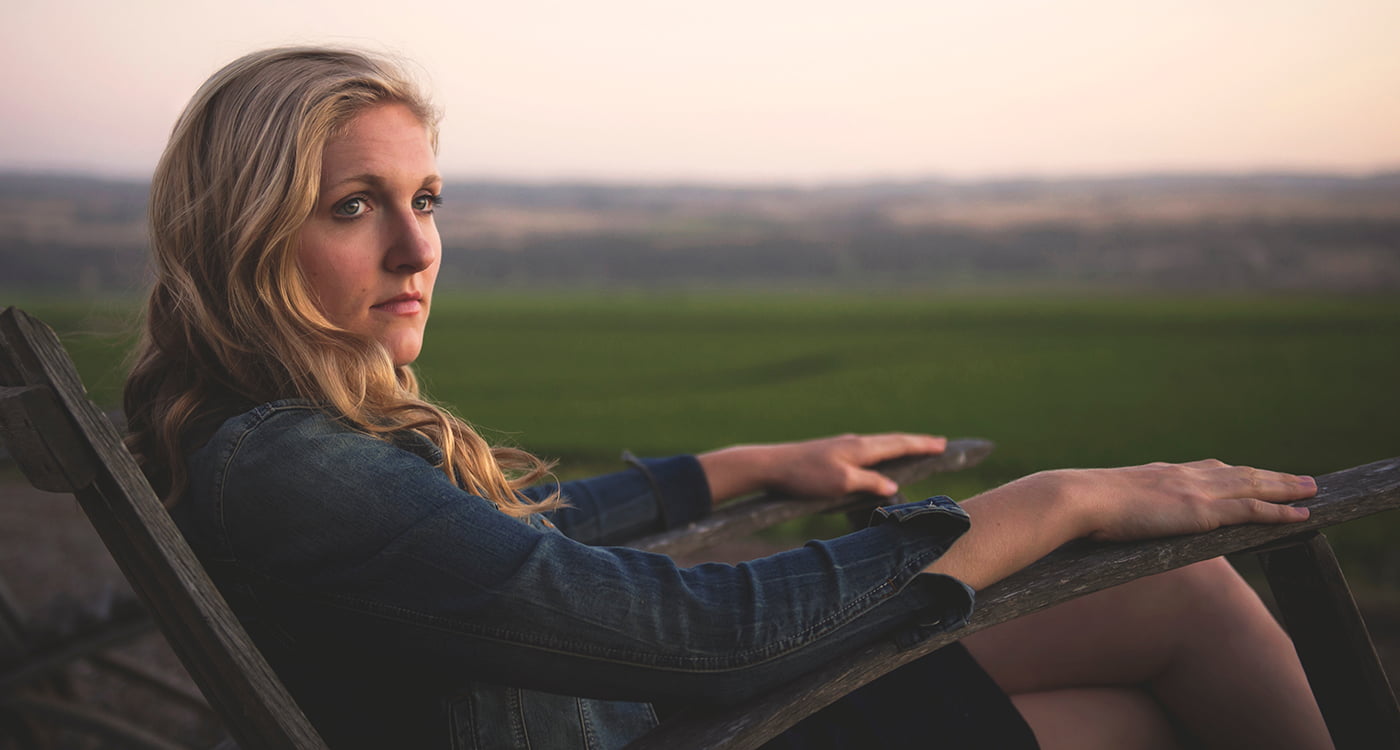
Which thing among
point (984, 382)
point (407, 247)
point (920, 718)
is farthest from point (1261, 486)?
point (984, 382)

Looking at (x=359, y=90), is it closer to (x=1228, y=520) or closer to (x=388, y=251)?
(x=388, y=251)

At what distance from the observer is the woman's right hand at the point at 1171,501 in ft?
4.56

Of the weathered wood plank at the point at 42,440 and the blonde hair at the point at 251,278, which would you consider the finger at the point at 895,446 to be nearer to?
the blonde hair at the point at 251,278

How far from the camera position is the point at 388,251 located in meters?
1.42

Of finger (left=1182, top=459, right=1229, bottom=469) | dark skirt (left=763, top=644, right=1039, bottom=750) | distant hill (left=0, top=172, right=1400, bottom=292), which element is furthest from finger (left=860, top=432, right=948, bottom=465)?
distant hill (left=0, top=172, right=1400, bottom=292)

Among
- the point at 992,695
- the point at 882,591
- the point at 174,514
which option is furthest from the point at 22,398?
the point at 992,695

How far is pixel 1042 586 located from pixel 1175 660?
25.0 inches

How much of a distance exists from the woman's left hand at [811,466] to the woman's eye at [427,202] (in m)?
0.97

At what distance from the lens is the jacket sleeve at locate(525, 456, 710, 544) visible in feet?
6.93

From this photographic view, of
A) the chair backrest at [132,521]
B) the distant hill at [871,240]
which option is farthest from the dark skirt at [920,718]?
the distant hill at [871,240]

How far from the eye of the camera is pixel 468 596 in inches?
42.8

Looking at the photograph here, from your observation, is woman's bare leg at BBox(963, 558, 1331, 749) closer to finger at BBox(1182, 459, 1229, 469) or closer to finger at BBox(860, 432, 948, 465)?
finger at BBox(1182, 459, 1229, 469)

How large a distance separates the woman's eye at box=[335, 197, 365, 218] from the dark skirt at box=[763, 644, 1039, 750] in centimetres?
114

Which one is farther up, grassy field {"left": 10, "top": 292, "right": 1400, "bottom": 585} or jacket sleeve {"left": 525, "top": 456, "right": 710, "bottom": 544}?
jacket sleeve {"left": 525, "top": 456, "right": 710, "bottom": 544}
